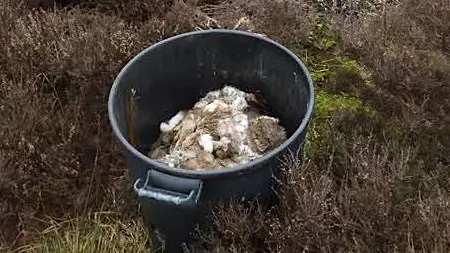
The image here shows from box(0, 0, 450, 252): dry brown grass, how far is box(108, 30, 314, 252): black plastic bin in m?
0.11

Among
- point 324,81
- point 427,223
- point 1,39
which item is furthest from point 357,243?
point 1,39

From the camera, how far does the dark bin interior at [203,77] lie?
2.37 metres

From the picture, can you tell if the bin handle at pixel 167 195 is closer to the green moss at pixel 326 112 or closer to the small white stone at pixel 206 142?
the small white stone at pixel 206 142

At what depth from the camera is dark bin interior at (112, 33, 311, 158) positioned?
237 centimetres

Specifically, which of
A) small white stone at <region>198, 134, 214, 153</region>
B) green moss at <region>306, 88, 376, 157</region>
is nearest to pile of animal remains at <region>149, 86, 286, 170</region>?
small white stone at <region>198, 134, 214, 153</region>

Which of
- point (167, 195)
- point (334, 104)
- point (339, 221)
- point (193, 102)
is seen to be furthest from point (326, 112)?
point (167, 195)

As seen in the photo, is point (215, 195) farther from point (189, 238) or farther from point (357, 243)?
point (357, 243)

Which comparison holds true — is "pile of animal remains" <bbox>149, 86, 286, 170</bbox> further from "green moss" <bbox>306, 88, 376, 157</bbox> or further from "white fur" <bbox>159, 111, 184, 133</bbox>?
"green moss" <bbox>306, 88, 376, 157</bbox>

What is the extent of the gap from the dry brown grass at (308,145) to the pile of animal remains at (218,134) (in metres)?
0.22

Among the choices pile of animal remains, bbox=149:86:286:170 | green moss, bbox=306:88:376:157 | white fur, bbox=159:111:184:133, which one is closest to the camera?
pile of animal remains, bbox=149:86:286:170

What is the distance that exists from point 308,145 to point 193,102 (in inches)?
22.6

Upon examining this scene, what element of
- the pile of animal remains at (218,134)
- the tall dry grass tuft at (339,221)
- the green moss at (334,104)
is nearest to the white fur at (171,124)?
the pile of animal remains at (218,134)

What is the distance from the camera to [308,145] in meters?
2.79

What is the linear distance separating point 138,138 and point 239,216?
585mm
